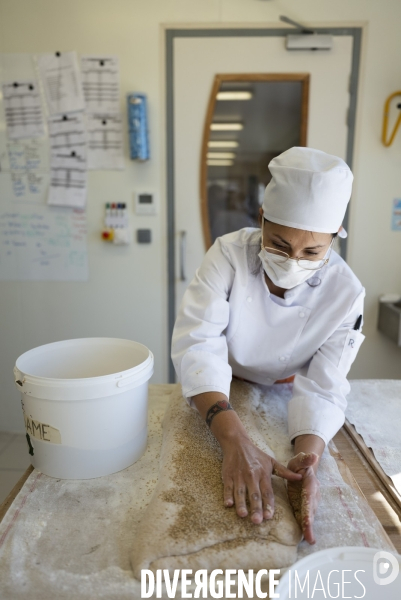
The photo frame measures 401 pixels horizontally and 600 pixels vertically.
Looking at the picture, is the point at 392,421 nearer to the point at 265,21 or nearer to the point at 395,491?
the point at 395,491

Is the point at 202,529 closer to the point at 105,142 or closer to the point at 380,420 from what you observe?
the point at 380,420

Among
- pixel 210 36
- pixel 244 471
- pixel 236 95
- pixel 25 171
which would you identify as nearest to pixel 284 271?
pixel 244 471

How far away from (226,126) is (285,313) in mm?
1540

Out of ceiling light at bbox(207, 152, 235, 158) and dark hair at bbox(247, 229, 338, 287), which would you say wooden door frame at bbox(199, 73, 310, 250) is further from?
dark hair at bbox(247, 229, 338, 287)

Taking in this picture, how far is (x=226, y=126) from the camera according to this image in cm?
243

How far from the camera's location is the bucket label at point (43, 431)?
3.08 ft

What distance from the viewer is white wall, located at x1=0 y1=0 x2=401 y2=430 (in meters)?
2.34

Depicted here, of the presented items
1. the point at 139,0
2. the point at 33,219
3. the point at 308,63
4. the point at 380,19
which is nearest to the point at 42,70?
the point at 139,0

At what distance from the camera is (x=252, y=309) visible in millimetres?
1240

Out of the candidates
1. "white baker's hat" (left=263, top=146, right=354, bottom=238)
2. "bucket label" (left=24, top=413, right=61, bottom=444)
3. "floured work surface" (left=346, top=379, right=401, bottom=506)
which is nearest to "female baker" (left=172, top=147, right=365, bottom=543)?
"white baker's hat" (left=263, top=146, right=354, bottom=238)

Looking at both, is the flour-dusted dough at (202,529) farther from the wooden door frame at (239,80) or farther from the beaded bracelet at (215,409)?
the wooden door frame at (239,80)

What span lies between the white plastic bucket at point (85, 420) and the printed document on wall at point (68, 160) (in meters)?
1.67

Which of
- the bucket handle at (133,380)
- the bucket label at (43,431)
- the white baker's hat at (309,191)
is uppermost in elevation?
the white baker's hat at (309,191)

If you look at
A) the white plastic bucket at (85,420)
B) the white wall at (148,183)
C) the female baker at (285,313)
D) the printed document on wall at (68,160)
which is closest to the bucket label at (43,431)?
the white plastic bucket at (85,420)
